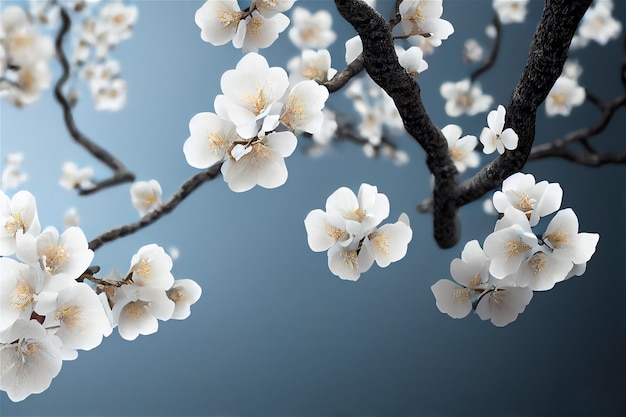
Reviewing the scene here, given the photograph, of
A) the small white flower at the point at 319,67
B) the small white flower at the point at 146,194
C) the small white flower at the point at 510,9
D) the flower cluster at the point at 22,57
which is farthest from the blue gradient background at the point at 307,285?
the small white flower at the point at 319,67

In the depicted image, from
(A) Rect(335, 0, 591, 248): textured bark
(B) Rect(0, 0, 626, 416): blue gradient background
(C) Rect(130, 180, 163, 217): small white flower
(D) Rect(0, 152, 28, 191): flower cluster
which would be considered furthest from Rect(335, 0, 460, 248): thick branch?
(D) Rect(0, 152, 28, 191): flower cluster

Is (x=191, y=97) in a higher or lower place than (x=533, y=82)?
higher

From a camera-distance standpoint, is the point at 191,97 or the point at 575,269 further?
the point at 191,97

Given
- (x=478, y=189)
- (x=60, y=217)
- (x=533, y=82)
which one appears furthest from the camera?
(x=60, y=217)

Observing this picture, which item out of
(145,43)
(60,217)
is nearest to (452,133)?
(145,43)

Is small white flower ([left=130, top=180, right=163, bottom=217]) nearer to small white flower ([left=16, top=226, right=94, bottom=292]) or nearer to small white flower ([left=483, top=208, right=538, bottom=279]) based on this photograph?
small white flower ([left=16, top=226, right=94, bottom=292])

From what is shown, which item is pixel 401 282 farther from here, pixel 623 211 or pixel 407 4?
pixel 407 4

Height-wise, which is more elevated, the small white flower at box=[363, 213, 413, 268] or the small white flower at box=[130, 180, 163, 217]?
the small white flower at box=[130, 180, 163, 217]
